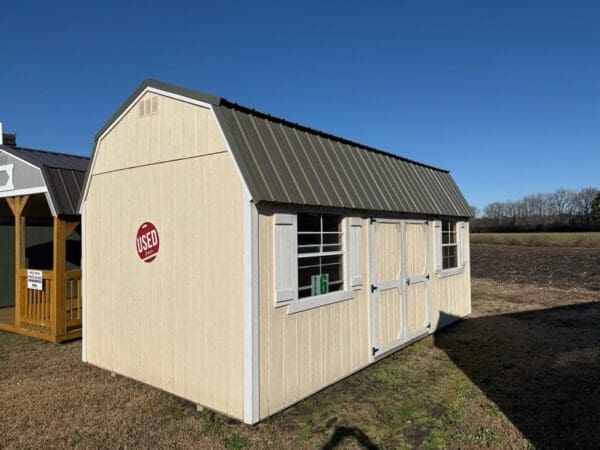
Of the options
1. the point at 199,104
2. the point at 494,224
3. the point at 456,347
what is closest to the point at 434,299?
the point at 456,347

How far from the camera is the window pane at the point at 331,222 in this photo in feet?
18.1

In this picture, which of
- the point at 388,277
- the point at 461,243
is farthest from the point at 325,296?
the point at 461,243

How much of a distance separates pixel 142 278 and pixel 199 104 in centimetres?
242

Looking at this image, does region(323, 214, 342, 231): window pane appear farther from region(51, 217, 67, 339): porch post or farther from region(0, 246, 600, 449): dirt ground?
region(51, 217, 67, 339): porch post

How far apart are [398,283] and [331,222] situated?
2116 millimetres

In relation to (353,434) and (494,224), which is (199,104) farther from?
(494,224)

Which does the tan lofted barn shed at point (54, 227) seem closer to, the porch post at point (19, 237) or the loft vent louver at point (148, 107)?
the porch post at point (19, 237)

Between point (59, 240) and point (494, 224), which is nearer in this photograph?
point (59, 240)

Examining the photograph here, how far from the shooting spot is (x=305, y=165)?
531cm

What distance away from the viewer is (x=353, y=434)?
424 centimetres

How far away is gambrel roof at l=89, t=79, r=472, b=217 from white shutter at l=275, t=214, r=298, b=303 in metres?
0.27

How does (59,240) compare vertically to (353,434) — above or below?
above

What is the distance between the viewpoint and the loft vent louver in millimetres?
5398

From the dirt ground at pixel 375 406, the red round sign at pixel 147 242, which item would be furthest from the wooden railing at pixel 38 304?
the red round sign at pixel 147 242
